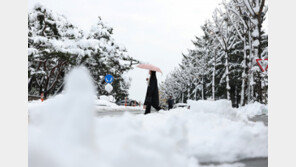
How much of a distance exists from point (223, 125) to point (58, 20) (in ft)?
77.7

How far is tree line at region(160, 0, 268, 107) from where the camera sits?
624 inches

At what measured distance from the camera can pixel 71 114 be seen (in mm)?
2352

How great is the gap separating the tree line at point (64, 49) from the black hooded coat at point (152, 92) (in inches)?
505

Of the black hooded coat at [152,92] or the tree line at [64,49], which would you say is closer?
the black hooded coat at [152,92]

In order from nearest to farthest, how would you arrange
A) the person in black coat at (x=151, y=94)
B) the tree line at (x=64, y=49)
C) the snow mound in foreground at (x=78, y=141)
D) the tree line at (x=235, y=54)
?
the snow mound in foreground at (x=78, y=141)
the person in black coat at (x=151, y=94)
the tree line at (x=235, y=54)
the tree line at (x=64, y=49)

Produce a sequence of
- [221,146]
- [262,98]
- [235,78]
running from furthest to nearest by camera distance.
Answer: [235,78], [262,98], [221,146]

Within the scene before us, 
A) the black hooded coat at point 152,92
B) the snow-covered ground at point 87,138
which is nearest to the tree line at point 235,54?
the black hooded coat at point 152,92

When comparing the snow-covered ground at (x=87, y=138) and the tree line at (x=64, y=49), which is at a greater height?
the tree line at (x=64, y=49)

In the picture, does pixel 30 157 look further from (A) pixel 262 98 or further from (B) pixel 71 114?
(A) pixel 262 98

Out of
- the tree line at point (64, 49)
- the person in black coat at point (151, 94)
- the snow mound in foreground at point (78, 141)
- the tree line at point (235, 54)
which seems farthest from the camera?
the tree line at point (64, 49)

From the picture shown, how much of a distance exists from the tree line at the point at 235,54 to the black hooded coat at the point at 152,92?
723 cm

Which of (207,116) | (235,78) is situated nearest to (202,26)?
(235,78)

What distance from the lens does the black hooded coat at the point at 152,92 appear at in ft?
31.6

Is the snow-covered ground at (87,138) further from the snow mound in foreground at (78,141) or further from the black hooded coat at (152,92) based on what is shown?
the black hooded coat at (152,92)
